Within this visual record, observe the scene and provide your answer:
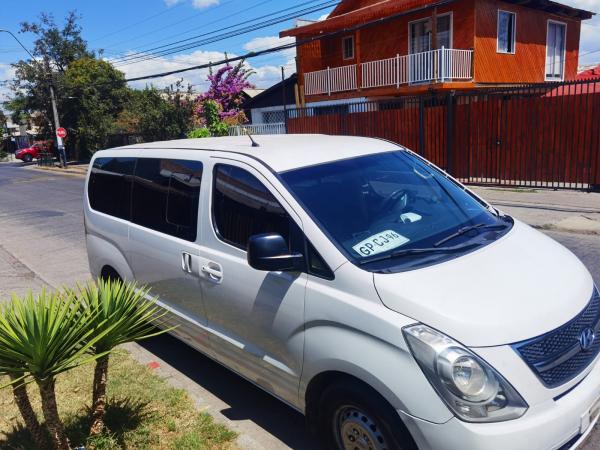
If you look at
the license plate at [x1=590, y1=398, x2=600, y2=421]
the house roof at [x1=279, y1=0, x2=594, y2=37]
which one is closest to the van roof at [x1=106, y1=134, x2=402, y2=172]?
the license plate at [x1=590, y1=398, x2=600, y2=421]

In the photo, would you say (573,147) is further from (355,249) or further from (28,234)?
(28,234)

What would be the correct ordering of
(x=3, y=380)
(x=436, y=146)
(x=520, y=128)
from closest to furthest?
(x=3, y=380), (x=520, y=128), (x=436, y=146)

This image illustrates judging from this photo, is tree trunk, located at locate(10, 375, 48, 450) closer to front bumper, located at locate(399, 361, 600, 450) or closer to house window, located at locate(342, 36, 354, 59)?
front bumper, located at locate(399, 361, 600, 450)

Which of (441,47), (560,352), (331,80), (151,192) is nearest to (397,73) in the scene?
(441,47)

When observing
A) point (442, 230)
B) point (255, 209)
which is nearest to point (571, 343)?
point (442, 230)

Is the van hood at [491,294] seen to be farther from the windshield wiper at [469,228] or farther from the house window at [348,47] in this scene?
the house window at [348,47]

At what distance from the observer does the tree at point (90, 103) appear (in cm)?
3853

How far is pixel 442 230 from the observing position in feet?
10.1

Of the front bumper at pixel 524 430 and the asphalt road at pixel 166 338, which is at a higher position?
the front bumper at pixel 524 430

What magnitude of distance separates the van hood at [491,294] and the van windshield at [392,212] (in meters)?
0.15

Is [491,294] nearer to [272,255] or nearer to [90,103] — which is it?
[272,255]

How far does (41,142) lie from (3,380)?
4660cm

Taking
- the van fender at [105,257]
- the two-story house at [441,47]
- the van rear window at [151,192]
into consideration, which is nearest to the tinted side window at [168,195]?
the van rear window at [151,192]

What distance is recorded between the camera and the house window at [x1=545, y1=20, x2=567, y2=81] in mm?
23344
